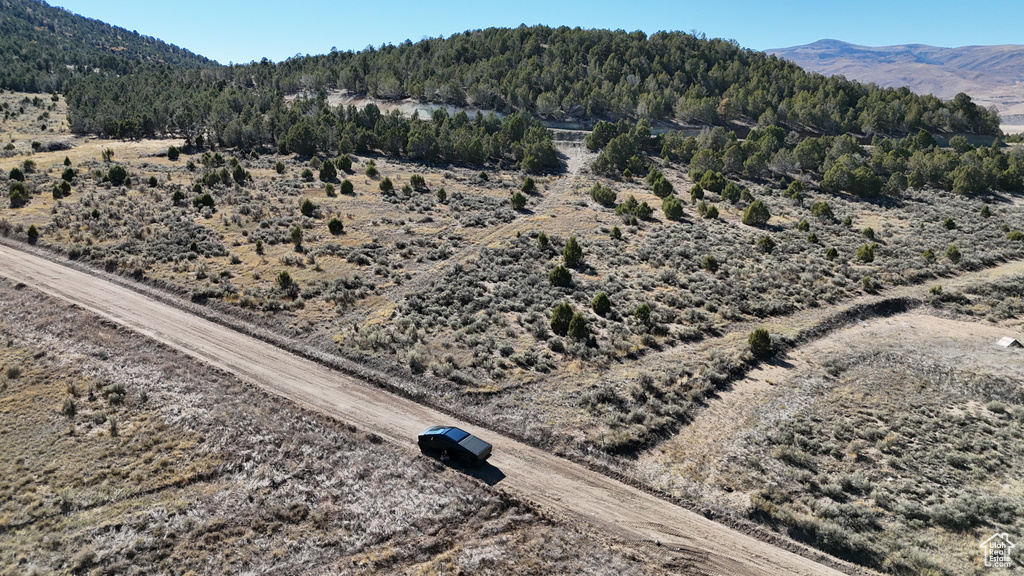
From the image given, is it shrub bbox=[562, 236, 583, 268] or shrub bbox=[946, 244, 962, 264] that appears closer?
shrub bbox=[562, 236, 583, 268]

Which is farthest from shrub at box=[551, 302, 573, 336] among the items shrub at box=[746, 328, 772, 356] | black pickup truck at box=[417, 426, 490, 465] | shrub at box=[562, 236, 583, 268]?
shrub at box=[562, 236, 583, 268]

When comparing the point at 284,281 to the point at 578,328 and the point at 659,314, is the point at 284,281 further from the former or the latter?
the point at 659,314

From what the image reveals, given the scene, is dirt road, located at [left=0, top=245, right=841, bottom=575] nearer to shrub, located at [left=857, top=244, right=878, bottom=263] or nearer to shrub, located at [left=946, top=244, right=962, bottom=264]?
shrub, located at [left=857, top=244, right=878, bottom=263]

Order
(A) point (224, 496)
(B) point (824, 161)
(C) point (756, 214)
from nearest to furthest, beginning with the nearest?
1. (A) point (224, 496)
2. (C) point (756, 214)
3. (B) point (824, 161)

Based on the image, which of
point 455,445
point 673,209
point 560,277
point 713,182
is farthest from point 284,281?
point 713,182

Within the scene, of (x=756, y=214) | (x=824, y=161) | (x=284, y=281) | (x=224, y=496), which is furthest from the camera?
(x=824, y=161)

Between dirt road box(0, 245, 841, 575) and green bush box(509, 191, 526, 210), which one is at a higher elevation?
green bush box(509, 191, 526, 210)

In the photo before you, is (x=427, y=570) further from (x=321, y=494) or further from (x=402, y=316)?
(x=402, y=316)
